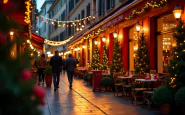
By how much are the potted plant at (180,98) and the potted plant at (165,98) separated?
389 mm

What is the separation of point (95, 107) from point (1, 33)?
8719 millimetres

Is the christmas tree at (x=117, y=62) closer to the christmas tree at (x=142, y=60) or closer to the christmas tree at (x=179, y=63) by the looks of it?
the christmas tree at (x=142, y=60)

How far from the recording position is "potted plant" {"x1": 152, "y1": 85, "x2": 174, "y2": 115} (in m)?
8.58

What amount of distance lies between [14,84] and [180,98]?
661 centimetres

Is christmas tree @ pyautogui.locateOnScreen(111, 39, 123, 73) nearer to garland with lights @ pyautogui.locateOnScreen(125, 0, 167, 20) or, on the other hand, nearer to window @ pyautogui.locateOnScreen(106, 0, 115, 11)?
garland with lights @ pyautogui.locateOnScreen(125, 0, 167, 20)

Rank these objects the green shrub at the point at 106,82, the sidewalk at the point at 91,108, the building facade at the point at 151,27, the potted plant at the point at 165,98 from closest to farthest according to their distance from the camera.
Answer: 1. the potted plant at the point at 165,98
2. the sidewalk at the point at 91,108
3. the building facade at the point at 151,27
4. the green shrub at the point at 106,82

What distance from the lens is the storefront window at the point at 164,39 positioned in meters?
13.4

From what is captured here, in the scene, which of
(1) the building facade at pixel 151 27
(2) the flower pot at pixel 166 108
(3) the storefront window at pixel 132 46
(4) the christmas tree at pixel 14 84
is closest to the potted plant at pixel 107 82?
(1) the building facade at pixel 151 27

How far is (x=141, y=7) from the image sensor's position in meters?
15.3

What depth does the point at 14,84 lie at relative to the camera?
1.98m

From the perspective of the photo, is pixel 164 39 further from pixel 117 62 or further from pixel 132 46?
pixel 132 46

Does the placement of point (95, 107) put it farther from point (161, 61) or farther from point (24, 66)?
point (24, 66)

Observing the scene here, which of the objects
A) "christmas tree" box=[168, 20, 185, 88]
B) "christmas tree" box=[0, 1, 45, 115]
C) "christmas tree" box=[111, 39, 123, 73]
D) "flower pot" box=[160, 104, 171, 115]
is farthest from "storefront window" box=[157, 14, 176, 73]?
"christmas tree" box=[0, 1, 45, 115]

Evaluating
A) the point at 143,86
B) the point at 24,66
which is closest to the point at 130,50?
the point at 143,86
